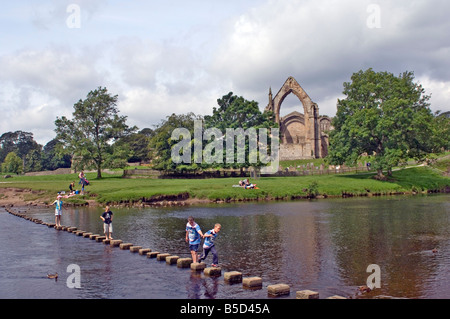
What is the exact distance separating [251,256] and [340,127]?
2070 inches

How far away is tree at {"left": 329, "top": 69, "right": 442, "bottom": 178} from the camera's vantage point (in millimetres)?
60125

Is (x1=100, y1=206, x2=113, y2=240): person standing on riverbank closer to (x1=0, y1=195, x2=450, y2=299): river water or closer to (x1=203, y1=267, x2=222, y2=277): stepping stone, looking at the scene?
(x1=0, y1=195, x2=450, y2=299): river water

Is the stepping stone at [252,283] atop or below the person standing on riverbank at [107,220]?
below

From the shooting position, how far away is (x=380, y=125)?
59531mm

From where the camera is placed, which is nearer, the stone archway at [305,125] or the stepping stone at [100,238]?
the stepping stone at [100,238]

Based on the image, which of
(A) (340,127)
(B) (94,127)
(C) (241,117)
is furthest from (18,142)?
(A) (340,127)

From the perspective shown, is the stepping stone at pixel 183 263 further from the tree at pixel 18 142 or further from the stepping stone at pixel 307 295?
the tree at pixel 18 142

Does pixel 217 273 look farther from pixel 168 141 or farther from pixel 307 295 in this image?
pixel 168 141

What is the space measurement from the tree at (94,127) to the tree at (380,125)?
37.4m

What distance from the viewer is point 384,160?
59.8 meters

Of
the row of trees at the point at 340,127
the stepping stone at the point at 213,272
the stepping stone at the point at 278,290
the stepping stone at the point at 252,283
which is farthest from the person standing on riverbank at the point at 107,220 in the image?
the row of trees at the point at 340,127

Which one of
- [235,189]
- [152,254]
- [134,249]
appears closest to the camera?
[152,254]

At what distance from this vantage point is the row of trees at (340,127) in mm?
61031

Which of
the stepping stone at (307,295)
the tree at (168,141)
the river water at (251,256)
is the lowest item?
the river water at (251,256)
